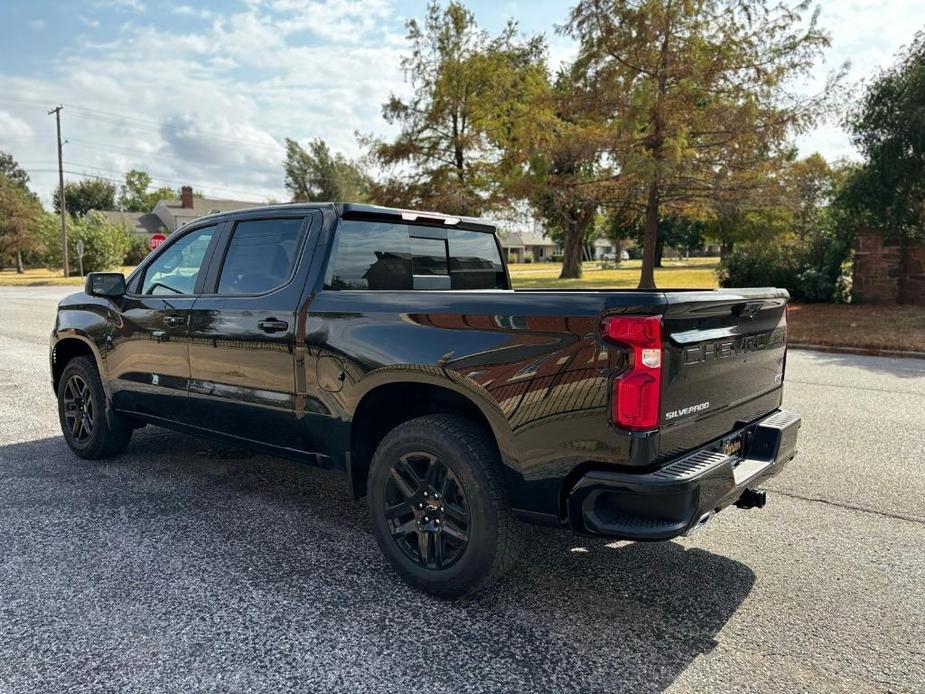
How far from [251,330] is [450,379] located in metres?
1.45

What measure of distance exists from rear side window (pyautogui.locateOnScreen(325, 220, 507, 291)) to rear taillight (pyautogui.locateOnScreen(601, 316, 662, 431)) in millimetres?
1720

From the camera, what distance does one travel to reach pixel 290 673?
103 inches

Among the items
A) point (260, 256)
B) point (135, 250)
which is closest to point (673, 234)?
point (135, 250)

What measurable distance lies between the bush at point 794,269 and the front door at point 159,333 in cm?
1691

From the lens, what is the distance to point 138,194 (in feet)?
366

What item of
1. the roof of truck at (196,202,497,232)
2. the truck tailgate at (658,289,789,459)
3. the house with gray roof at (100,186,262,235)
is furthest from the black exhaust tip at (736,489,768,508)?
the house with gray roof at (100,186,262,235)

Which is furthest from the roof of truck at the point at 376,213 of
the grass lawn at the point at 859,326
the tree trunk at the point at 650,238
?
the tree trunk at the point at 650,238

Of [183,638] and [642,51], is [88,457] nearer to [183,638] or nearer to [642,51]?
[183,638]

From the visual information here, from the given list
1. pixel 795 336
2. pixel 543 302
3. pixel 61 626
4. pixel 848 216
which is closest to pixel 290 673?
pixel 61 626

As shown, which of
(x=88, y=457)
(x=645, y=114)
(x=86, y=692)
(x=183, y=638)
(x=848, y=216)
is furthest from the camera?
(x=848, y=216)

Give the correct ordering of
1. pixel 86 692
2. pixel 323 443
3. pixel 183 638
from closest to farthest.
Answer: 1. pixel 86 692
2. pixel 183 638
3. pixel 323 443

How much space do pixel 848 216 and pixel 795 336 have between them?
656 centimetres

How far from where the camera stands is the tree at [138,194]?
10869 centimetres

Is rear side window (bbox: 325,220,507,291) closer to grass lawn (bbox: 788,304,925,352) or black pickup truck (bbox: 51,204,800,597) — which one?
black pickup truck (bbox: 51,204,800,597)
